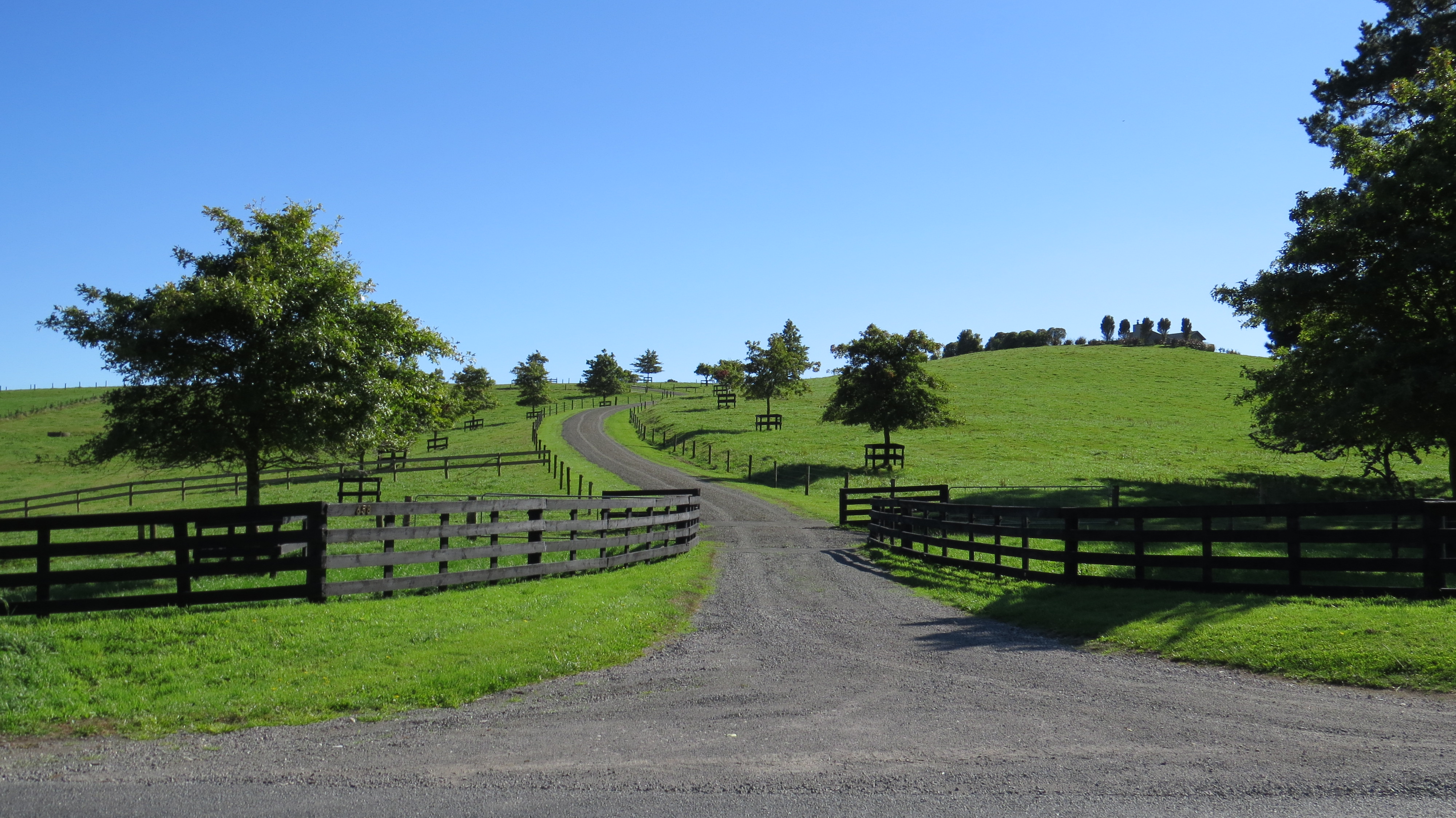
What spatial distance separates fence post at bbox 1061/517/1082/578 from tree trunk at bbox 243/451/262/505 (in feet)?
50.2

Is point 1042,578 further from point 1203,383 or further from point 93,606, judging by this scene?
point 1203,383

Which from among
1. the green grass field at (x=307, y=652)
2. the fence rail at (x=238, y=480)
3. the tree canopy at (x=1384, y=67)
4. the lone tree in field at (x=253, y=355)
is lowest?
the fence rail at (x=238, y=480)

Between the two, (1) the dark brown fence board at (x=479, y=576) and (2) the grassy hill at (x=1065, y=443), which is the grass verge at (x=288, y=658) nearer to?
(1) the dark brown fence board at (x=479, y=576)

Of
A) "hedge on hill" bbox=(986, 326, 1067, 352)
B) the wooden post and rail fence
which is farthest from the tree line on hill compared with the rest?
the wooden post and rail fence

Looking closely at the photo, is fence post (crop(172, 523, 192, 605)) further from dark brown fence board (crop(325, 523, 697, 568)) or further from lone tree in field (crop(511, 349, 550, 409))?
lone tree in field (crop(511, 349, 550, 409))

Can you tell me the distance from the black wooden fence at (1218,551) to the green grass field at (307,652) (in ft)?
18.6

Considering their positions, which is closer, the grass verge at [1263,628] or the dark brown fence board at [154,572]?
the grass verge at [1263,628]

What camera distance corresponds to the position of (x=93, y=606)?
9.90 metres

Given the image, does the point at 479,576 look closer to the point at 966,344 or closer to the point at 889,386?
the point at 889,386

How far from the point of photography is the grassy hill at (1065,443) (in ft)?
123

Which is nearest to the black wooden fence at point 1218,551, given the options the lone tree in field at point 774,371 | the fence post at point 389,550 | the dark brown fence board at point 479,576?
the dark brown fence board at point 479,576

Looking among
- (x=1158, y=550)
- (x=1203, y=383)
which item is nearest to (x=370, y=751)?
(x=1158, y=550)

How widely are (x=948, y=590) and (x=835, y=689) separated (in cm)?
722

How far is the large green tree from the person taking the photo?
19656 millimetres
